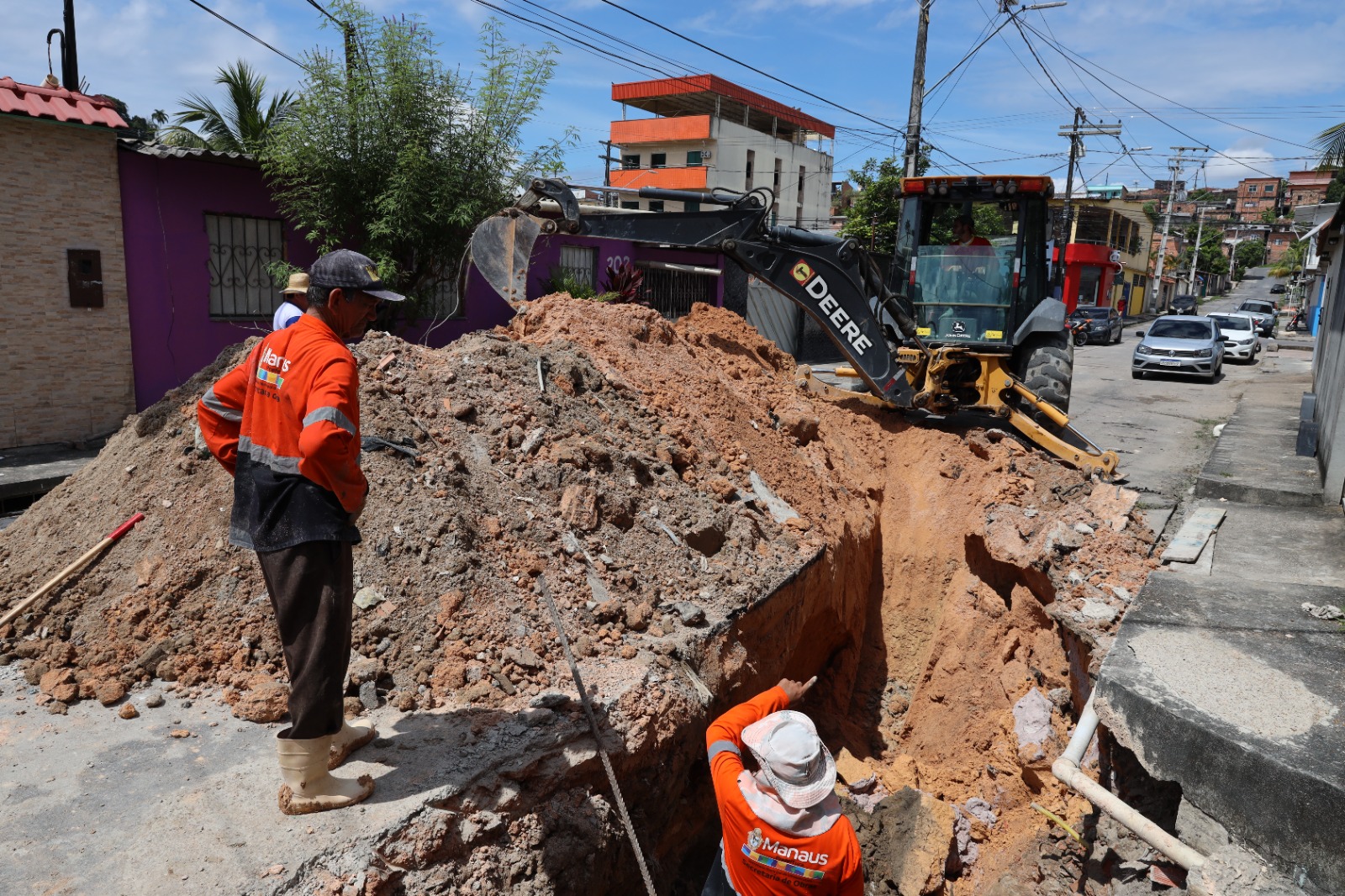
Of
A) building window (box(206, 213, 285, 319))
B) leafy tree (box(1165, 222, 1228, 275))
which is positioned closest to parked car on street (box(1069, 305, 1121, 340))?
building window (box(206, 213, 285, 319))

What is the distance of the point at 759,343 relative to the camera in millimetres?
9328

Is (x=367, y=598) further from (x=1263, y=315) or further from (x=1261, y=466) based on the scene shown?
(x=1263, y=315)

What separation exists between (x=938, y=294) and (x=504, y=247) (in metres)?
4.35

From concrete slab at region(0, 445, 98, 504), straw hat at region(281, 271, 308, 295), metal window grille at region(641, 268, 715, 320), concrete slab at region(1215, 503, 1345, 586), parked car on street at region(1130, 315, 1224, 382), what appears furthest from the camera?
parked car on street at region(1130, 315, 1224, 382)

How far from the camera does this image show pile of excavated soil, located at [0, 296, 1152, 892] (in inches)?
160

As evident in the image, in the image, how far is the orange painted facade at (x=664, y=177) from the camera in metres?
33.7

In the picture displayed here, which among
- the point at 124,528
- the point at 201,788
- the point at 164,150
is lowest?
the point at 201,788

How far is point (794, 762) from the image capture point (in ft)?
9.22

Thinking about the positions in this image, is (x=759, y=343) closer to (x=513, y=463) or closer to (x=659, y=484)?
(x=659, y=484)

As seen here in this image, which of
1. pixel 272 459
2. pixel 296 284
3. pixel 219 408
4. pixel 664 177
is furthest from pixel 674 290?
pixel 664 177

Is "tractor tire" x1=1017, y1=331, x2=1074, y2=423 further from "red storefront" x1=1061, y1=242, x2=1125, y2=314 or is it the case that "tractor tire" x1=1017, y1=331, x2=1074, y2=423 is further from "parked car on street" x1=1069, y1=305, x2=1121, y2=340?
"red storefront" x1=1061, y1=242, x2=1125, y2=314

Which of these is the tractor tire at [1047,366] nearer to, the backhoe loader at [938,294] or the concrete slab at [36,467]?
the backhoe loader at [938,294]

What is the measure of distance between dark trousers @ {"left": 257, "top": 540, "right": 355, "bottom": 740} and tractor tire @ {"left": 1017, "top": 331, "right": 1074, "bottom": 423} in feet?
23.8

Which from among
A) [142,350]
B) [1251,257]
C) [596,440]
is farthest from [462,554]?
[1251,257]
